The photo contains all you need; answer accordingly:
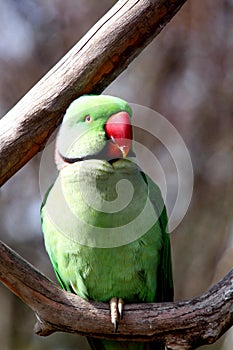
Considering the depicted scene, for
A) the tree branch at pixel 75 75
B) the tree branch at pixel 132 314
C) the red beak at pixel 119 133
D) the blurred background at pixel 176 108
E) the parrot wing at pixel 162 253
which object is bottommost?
the tree branch at pixel 132 314

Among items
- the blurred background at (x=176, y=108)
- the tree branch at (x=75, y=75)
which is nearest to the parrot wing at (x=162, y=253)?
the tree branch at (x=75, y=75)

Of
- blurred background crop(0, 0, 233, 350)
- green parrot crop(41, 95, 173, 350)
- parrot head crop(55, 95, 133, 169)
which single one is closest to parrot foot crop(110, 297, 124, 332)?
green parrot crop(41, 95, 173, 350)

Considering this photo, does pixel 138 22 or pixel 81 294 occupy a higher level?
pixel 138 22

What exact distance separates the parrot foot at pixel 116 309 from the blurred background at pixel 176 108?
1543 millimetres

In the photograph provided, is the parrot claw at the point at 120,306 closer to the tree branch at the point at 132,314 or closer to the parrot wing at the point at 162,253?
the tree branch at the point at 132,314

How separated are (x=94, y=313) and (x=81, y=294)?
143mm

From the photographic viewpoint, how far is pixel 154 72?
3752 millimetres

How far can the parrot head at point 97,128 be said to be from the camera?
2076 mm

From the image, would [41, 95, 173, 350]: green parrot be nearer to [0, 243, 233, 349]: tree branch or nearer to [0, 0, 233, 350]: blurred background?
[0, 243, 233, 349]: tree branch

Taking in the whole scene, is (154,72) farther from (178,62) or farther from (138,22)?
(138,22)

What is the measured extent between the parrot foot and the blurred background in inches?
60.8

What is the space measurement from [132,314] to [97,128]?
1.74 ft

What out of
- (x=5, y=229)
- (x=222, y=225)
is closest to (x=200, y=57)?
(x=222, y=225)

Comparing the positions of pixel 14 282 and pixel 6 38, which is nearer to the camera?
pixel 14 282
